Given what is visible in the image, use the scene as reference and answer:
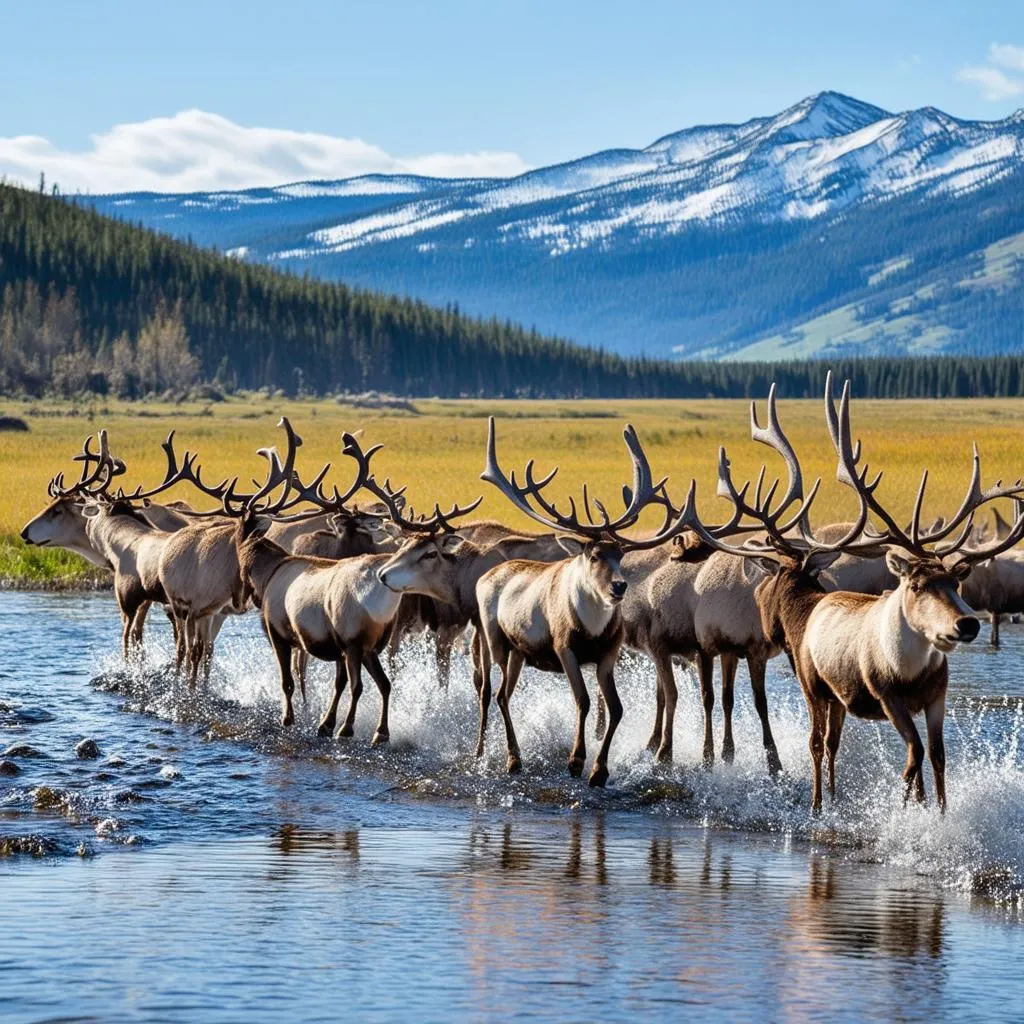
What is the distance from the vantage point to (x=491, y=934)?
8742 mm

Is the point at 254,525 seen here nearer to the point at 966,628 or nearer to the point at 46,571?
the point at 966,628

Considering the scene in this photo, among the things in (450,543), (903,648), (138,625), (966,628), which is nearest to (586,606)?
(450,543)

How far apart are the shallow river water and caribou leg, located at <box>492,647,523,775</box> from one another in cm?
15

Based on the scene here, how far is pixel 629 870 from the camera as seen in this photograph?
33.5ft

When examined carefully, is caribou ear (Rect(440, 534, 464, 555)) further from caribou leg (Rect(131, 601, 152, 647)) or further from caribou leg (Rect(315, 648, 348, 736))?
caribou leg (Rect(131, 601, 152, 647))

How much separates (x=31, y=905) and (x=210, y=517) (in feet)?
34.3

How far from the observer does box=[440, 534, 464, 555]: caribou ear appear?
14656 mm

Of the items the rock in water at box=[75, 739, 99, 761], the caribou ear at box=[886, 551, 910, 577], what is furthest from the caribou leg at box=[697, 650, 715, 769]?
the rock in water at box=[75, 739, 99, 761]

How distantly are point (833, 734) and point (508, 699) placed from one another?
277 centimetres

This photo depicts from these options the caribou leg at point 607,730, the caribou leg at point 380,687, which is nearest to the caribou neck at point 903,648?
the caribou leg at point 607,730

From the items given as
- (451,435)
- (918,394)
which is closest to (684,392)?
(918,394)

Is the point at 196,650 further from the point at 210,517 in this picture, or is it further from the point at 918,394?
the point at 918,394

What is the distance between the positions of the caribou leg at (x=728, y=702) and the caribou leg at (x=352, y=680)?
2950 mm

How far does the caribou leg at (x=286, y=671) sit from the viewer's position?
15.2 m
